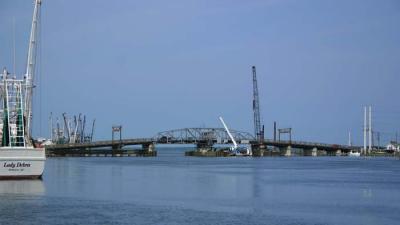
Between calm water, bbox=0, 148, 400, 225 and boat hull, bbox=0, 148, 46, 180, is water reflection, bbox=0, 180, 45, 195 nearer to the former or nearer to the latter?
calm water, bbox=0, 148, 400, 225

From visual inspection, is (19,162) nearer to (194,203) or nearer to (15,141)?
(15,141)

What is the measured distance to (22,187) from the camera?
197 ft

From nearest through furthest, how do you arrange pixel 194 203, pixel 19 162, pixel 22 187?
pixel 194 203, pixel 22 187, pixel 19 162

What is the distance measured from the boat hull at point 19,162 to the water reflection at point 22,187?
69cm

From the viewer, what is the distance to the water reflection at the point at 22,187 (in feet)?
185

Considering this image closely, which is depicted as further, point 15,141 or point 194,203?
point 15,141

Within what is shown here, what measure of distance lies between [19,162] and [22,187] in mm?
5252

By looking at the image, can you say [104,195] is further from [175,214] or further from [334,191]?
[334,191]

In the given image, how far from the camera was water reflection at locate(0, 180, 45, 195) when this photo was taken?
56.4m

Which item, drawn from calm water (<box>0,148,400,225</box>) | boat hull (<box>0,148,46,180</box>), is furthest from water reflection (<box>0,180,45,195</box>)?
boat hull (<box>0,148,46,180</box>)

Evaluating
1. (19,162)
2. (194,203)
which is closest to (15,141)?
(19,162)

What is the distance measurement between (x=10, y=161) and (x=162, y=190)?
1506 cm

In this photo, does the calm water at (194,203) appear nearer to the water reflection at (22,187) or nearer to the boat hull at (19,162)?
the water reflection at (22,187)

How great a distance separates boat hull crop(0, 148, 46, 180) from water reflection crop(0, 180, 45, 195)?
2.27 ft
